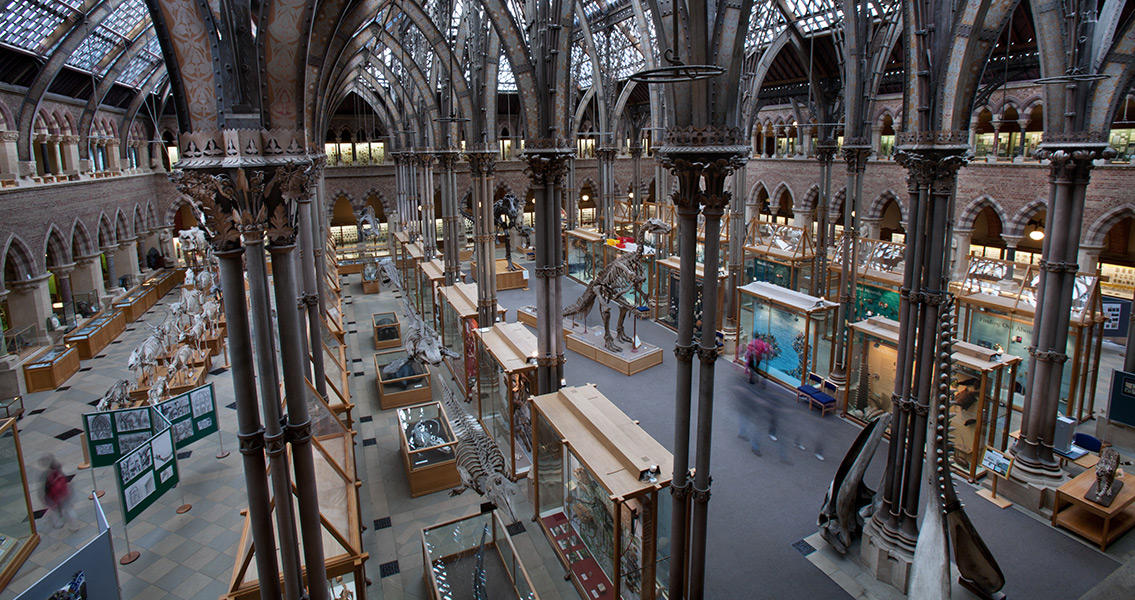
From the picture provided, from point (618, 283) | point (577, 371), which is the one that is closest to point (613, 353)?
point (577, 371)

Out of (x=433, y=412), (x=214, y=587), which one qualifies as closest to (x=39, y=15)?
(x=433, y=412)

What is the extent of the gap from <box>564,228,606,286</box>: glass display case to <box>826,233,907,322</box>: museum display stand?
700cm

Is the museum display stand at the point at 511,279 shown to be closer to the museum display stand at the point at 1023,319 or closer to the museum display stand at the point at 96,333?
the museum display stand at the point at 96,333

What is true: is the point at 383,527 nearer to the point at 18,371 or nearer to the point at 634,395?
the point at 634,395

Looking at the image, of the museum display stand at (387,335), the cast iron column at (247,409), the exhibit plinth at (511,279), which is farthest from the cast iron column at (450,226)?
the cast iron column at (247,409)

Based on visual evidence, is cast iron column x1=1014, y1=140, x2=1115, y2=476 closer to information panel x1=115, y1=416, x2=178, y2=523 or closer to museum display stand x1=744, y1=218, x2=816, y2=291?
museum display stand x1=744, y1=218, x2=816, y2=291

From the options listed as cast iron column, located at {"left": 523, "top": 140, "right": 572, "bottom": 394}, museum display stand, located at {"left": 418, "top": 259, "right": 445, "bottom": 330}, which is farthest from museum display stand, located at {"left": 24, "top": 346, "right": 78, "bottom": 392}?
cast iron column, located at {"left": 523, "top": 140, "right": 572, "bottom": 394}

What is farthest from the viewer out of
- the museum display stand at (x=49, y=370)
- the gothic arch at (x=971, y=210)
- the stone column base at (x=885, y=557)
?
the gothic arch at (x=971, y=210)

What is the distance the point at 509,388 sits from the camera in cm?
891

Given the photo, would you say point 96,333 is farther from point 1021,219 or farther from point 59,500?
point 1021,219

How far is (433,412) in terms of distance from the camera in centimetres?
978

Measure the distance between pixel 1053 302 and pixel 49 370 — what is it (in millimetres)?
17859

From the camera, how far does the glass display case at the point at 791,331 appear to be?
11562 millimetres

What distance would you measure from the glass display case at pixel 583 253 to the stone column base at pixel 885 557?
12.9 metres
